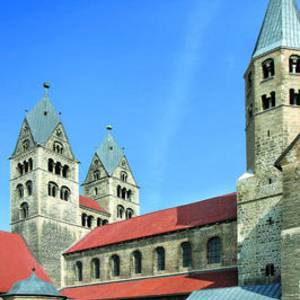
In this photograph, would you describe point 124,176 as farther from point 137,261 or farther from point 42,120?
point 137,261

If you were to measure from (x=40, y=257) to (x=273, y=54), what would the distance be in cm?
2791

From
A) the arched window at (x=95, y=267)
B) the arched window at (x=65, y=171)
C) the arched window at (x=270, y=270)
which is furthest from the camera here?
the arched window at (x=65, y=171)

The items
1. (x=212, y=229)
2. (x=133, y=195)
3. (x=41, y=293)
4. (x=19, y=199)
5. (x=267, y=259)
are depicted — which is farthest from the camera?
(x=133, y=195)

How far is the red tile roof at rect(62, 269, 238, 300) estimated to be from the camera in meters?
38.8

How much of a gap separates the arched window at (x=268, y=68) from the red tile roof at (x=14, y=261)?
25421 millimetres

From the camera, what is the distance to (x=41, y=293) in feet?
124

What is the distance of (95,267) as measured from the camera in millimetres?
50312

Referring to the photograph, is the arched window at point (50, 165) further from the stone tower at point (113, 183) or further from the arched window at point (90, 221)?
the stone tower at point (113, 183)

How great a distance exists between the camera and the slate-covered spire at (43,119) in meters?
55.5

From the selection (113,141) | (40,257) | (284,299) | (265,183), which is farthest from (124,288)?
(113,141)

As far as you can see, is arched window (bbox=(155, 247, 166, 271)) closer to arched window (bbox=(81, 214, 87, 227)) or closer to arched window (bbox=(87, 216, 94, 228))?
arched window (bbox=(81, 214, 87, 227))

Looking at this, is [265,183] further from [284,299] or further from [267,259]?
[284,299]

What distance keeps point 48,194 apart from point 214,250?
19.1m

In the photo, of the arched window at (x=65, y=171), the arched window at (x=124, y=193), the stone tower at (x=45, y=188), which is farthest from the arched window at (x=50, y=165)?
the arched window at (x=124, y=193)
